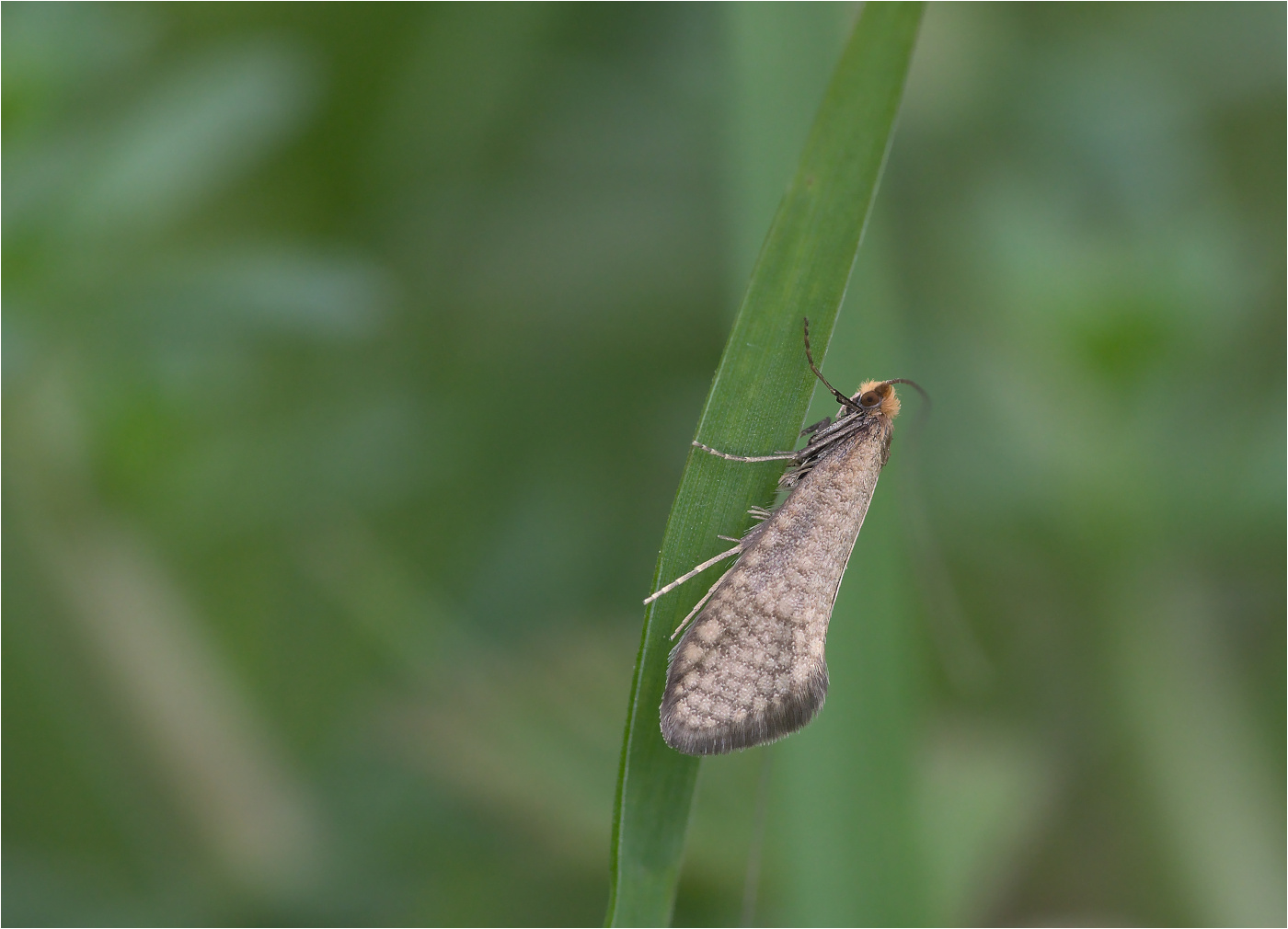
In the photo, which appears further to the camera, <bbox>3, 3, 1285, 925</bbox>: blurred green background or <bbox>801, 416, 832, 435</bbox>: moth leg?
<bbox>3, 3, 1285, 925</bbox>: blurred green background

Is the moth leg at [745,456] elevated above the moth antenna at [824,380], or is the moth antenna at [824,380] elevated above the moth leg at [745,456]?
the moth antenna at [824,380]

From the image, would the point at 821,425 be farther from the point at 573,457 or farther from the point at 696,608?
the point at 573,457

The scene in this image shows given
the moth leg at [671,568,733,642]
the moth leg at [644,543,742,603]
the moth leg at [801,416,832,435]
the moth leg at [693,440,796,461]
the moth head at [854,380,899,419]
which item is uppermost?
the moth head at [854,380,899,419]

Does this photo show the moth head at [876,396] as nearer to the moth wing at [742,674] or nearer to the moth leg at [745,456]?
the moth leg at [745,456]

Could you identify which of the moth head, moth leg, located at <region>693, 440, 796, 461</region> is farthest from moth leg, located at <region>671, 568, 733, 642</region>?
the moth head

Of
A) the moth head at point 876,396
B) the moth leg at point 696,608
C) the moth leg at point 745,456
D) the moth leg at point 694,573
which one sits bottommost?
the moth leg at point 696,608

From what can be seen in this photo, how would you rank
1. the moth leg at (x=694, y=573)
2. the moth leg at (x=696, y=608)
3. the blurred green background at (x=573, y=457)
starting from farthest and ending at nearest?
1. the blurred green background at (x=573, y=457)
2. the moth leg at (x=696, y=608)
3. the moth leg at (x=694, y=573)

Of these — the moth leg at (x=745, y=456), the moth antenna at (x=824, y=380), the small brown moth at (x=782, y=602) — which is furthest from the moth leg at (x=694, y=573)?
the moth antenna at (x=824, y=380)

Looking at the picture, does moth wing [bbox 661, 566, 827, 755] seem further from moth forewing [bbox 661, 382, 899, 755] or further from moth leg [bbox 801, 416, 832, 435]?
moth leg [bbox 801, 416, 832, 435]
